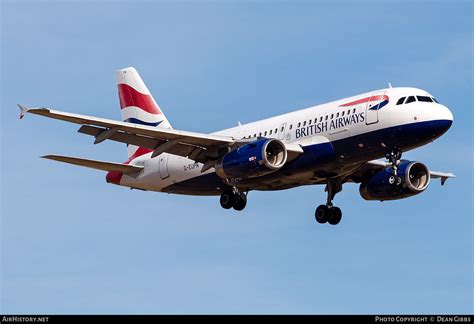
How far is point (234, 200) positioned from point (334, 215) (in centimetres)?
556

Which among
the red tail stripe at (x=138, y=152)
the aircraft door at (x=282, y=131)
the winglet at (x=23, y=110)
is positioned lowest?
the winglet at (x=23, y=110)

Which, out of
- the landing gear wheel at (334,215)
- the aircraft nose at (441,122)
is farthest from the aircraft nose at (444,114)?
the landing gear wheel at (334,215)

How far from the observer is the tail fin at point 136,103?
66375 millimetres

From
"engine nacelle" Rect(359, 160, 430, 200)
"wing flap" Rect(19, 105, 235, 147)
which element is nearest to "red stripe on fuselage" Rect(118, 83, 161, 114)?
"wing flap" Rect(19, 105, 235, 147)

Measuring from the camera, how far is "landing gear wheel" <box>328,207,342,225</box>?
61.5 metres

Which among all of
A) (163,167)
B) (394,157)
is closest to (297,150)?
(394,157)

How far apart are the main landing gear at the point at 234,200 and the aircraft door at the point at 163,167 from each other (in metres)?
3.98

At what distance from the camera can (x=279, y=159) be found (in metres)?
56.0

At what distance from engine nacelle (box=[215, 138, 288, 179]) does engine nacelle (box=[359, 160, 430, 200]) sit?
277 inches

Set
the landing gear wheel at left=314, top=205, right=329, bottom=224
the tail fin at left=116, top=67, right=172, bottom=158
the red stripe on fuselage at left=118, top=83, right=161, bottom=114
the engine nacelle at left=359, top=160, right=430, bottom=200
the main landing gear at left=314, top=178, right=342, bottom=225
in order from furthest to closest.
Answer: the red stripe on fuselage at left=118, top=83, right=161, bottom=114 < the tail fin at left=116, top=67, right=172, bottom=158 < the landing gear wheel at left=314, top=205, right=329, bottom=224 < the main landing gear at left=314, top=178, right=342, bottom=225 < the engine nacelle at left=359, top=160, right=430, bottom=200

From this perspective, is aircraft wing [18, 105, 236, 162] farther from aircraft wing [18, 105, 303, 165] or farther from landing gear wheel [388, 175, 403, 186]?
landing gear wheel [388, 175, 403, 186]

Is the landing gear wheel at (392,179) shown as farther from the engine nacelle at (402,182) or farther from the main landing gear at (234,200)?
the main landing gear at (234,200)

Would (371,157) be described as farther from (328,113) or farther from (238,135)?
(238,135)

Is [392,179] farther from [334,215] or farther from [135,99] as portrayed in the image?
[135,99]
